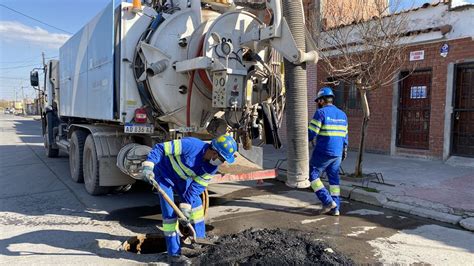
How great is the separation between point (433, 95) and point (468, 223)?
202 inches

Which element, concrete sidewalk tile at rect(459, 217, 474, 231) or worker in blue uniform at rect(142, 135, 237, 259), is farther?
concrete sidewalk tile at rect(459, 217, 474, 231)

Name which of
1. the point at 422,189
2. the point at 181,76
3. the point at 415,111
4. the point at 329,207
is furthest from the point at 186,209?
the point at 415,111

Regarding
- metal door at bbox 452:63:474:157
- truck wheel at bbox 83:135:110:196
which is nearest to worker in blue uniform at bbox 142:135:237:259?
truck wheel at bbox 83:135:110:196

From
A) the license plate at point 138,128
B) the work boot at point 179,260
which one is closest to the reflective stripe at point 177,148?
the work boot at point 179,260

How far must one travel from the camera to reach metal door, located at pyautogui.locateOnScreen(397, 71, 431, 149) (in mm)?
9633

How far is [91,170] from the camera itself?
21.9 feet

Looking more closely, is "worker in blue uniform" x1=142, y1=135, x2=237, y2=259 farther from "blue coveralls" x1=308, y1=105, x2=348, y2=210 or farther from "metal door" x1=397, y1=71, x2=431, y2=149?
"metal door" x1=397, y1=71, x2=431, y2=149

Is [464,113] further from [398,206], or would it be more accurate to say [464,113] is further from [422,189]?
[398,206]

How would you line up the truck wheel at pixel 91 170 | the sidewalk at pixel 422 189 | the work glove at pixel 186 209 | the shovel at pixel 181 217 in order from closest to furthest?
the shovel at pixel 181 217, the work glove at pixel 186 209, the sidewalk at pixel 422 189, the truck wheel at pixel 91 170

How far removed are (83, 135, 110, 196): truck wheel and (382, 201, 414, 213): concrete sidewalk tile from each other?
15.0ft

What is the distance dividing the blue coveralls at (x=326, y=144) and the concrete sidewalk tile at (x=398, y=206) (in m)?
0.95

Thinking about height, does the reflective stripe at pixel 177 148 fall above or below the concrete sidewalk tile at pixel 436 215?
above

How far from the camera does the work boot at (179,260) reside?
3.66 meters

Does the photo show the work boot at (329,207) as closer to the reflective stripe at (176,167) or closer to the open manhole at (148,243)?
the open manhole at (148,243)
